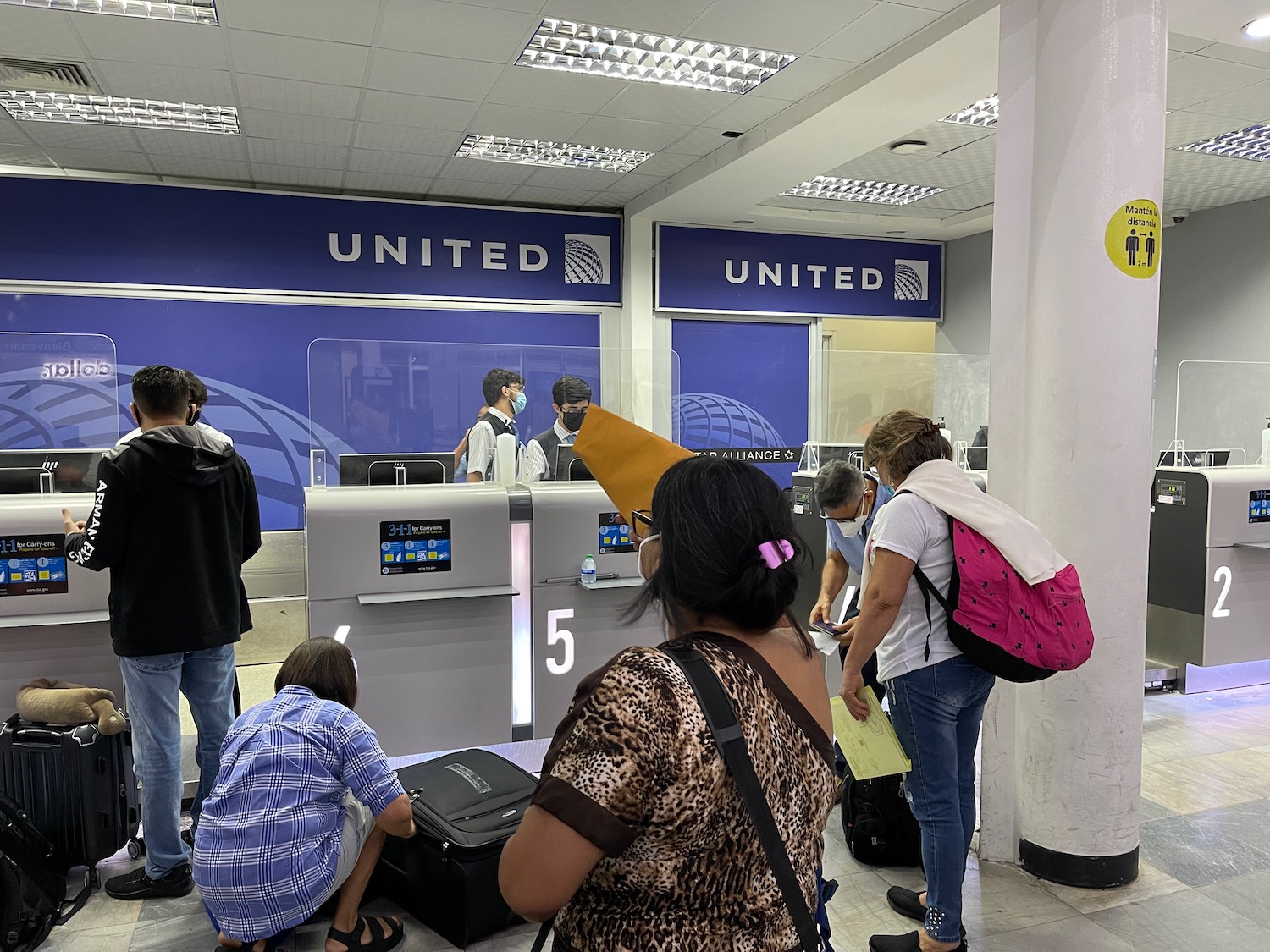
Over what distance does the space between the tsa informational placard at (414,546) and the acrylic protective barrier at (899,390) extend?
270cm

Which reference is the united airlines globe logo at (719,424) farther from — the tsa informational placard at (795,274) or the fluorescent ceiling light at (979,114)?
the fluorescent ceiling light at (979,114)

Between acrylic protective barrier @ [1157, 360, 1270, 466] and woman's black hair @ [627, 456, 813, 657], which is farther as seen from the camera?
acrylic protective barrier @ [1157, 360, 1270, 466]

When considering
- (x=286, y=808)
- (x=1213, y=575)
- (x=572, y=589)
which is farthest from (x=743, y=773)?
(x=1213, y=575)

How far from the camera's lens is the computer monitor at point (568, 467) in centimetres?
416

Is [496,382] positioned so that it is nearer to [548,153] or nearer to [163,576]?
[163,576]

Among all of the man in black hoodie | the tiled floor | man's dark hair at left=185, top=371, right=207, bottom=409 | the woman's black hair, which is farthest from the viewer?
man's dark hair at left=185, top=371, right=207, bottom=409

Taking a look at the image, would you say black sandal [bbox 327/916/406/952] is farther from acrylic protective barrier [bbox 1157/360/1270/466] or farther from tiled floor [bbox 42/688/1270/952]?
acrylic protective barrier [bbox 1157/360/1270/466]

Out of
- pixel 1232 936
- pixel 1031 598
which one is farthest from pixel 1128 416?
pixel 1232 936

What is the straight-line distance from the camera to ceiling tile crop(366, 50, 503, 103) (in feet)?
14.7

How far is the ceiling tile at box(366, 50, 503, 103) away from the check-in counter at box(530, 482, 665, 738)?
223 centimetres

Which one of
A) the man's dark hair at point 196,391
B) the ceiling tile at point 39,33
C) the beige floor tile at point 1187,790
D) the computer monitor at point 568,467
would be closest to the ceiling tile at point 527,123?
the ceiling tile at point 39,33

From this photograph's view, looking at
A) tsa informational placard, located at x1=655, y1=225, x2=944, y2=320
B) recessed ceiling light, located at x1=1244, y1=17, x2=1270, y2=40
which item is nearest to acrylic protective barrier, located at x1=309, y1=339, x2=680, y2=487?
recessed ceiling light, located at x1=1244, y1=17, x2=1270, y2=40

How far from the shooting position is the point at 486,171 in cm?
654

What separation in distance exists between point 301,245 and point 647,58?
343 centimetres
